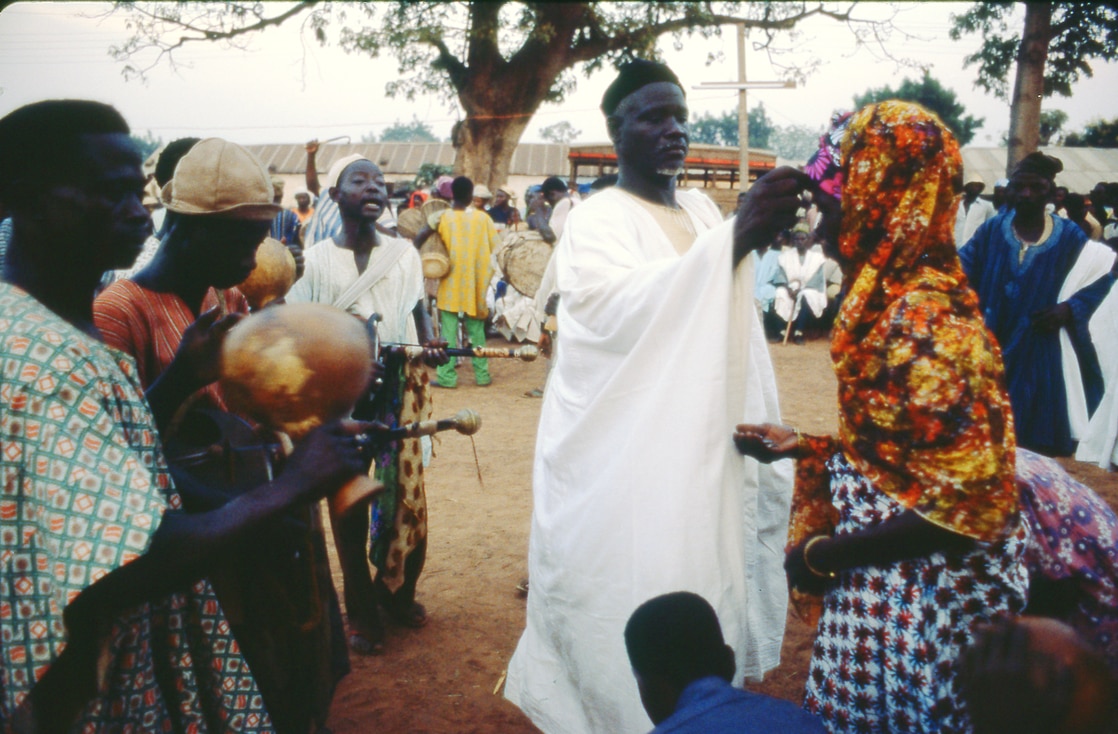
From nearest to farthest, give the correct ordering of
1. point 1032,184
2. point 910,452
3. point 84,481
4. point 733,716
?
point 84,481, point 733,716, point 910,452, point 1032,184

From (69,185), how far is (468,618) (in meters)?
3.30

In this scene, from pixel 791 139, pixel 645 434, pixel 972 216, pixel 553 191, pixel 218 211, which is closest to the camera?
pixel 218 211

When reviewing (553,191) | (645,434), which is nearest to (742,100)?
(553,191)

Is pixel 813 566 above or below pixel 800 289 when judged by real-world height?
above

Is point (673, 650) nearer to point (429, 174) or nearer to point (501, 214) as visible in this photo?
→ point (501, 214)

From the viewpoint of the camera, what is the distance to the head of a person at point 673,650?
1.94m

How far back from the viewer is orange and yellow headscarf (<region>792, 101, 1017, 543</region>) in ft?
5.51

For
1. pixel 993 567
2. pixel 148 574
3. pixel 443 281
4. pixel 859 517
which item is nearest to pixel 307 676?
pixel 148 574

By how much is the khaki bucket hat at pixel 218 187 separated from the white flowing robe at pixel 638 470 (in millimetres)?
1046

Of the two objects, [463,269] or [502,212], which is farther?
[502,212]

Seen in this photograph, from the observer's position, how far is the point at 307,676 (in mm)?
2021

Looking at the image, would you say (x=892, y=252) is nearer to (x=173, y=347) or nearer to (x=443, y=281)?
(x=173, y=347)

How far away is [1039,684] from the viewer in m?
1.47

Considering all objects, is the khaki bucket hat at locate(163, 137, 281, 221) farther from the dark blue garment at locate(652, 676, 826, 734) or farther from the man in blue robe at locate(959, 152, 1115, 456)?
the man in blue robe at locate(959, 152, 1115, 456)
